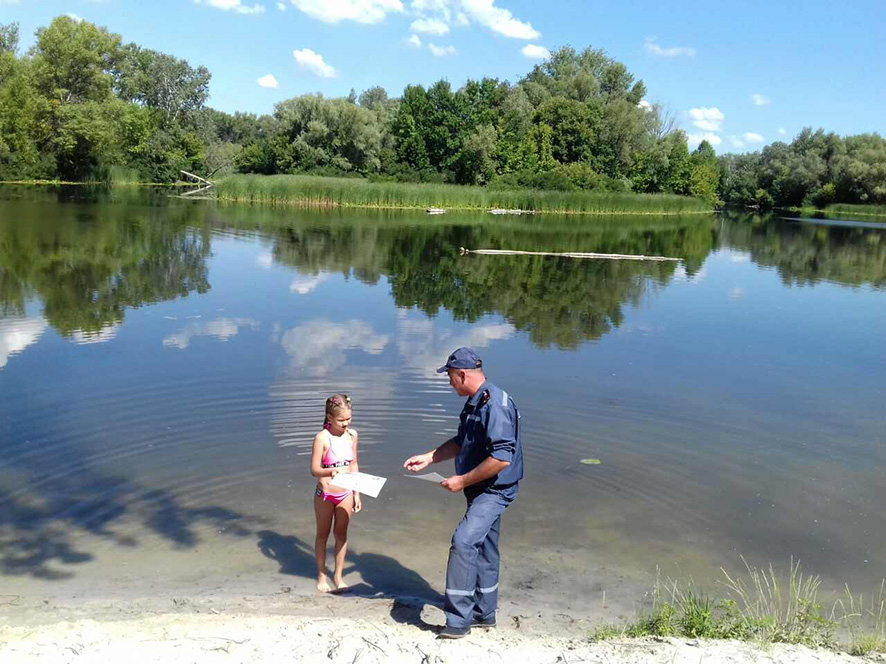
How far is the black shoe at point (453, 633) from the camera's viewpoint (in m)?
5.12

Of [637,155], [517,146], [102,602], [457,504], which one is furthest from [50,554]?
[637,155]

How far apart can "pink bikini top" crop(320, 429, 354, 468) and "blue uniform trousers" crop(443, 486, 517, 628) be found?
97 cm

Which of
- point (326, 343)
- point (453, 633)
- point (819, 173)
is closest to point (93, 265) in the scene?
point (326, 343)

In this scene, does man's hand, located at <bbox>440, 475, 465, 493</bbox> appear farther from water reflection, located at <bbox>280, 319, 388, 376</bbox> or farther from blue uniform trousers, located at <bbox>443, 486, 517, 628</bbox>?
water reflection, located at <bbox>280, 319, 388, 376</bbox>

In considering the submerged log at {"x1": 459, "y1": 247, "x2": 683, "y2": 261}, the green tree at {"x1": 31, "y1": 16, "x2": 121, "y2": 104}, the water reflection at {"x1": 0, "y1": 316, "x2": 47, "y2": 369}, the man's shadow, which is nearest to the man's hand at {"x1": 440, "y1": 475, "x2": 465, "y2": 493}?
the man's shadow

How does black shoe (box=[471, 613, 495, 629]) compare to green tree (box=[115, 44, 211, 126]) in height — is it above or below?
below

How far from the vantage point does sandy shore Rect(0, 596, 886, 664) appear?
4605 millimetres

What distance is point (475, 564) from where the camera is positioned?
17.3 feet

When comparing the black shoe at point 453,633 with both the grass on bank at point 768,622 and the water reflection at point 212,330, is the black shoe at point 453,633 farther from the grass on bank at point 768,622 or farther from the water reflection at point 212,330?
the water reflection at point 212,330

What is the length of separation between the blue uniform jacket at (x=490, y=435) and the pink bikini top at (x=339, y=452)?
82cm

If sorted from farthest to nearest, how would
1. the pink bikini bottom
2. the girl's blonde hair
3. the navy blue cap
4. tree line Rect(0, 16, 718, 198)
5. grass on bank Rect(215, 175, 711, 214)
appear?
tree line Rect(0, 16, 718, 198) < grass on bank Rect(215, 175, 711, 214) < the pink bikini bottom < the girl's blonde hair < the navy blue cap

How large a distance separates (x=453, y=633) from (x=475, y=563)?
0.46 m

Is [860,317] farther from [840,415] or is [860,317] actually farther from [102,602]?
[102,602]

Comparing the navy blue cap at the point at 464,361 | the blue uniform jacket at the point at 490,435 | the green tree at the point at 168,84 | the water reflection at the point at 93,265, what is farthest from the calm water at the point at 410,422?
the green tree at the point at 168,84
